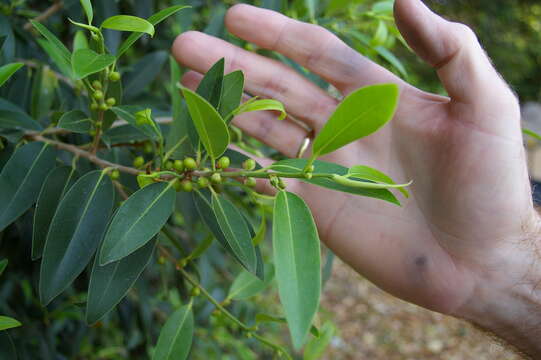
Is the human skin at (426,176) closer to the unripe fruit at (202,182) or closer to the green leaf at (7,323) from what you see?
the unripe fruit at (202,182)

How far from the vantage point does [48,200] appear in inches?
27.5

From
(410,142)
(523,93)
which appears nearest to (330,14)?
(410,142)

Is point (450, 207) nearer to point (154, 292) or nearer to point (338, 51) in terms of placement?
point (338, 51)

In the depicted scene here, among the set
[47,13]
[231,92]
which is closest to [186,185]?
[231,92]

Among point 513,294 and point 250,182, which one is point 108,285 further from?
point 513,294

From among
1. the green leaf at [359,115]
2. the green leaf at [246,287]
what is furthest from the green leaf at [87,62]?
the green leaf at [246,287]

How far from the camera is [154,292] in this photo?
4.99 ft

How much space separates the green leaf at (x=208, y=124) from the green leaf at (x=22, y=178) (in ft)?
0.91

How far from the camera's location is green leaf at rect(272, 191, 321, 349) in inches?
18.5

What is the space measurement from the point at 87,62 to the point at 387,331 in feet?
11.4

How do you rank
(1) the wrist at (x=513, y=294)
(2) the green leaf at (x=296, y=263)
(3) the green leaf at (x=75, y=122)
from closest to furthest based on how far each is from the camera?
1. (2) the green leaf at (x=296, y=263)
2. (3) the green leaf at (x=75, y=122)
3. (1) the wrist at (x=513, y=294)

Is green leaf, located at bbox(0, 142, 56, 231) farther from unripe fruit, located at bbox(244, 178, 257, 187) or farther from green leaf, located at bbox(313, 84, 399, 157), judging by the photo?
green leaf, located at bbox(313, 84, 399, 157)

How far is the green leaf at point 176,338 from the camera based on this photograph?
0.72m

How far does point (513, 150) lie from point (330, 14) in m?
0.49
